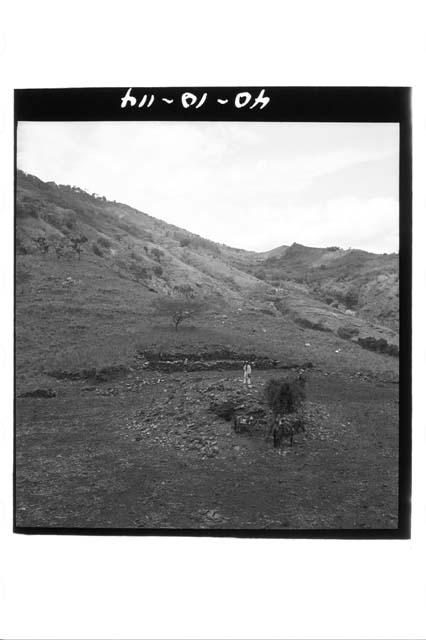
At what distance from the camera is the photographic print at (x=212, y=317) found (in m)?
5.53

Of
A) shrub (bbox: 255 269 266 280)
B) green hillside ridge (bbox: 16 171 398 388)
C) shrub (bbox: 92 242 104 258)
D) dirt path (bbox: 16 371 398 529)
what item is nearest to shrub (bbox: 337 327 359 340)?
green hillside ridge (bbox: 16 171 398 388)

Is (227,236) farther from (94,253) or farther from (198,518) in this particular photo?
(198,518)

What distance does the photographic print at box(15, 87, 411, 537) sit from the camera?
5527 millimetres

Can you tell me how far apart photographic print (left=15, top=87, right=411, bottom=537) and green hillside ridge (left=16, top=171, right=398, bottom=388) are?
32 millimetres

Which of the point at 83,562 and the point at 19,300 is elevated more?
the point at 19,300

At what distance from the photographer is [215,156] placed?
19.4 ft

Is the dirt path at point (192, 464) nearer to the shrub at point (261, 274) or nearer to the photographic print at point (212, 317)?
the photographic print at point (212, 317)

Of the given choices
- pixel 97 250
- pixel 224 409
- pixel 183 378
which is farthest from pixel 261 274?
pixel 97 250

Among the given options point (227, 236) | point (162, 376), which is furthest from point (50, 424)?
point (227, 236)

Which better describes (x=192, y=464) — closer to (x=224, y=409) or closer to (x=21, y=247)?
(x=224, y=409)

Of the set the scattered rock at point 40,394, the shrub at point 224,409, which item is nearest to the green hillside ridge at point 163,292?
the scattered rock at point 40,394

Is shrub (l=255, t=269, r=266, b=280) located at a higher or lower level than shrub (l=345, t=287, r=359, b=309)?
higher

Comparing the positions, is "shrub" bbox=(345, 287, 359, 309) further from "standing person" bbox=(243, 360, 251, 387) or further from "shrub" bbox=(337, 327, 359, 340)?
"standing person" bbox=(243, 360, 251, 387)
